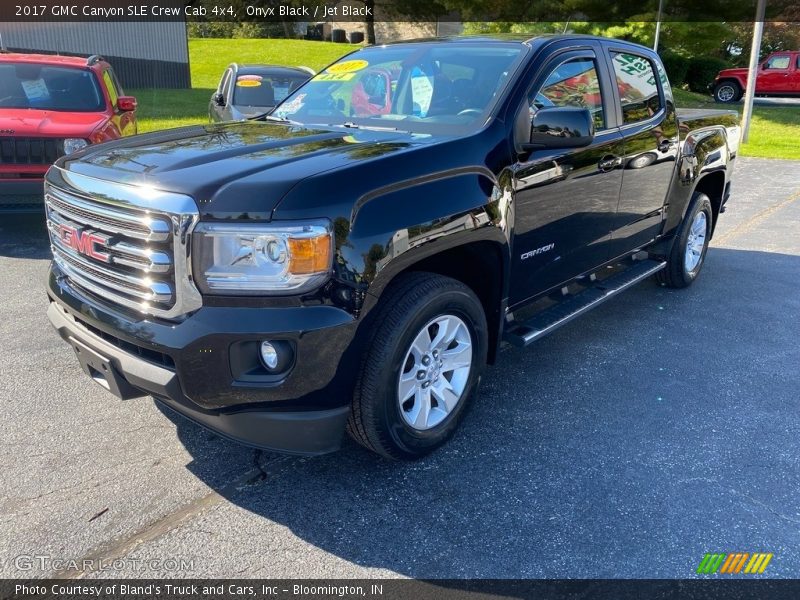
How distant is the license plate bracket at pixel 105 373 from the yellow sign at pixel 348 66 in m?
2.44

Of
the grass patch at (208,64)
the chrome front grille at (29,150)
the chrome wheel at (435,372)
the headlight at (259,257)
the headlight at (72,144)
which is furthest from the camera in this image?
the grass patch at (208,64)

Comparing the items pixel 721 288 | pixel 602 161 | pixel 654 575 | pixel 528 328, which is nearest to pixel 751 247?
pixel 721 288

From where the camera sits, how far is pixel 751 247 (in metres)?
7.41

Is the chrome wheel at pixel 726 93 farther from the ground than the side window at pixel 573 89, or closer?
farther from the ground

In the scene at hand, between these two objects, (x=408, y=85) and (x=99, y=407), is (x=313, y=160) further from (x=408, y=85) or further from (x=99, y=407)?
(x=99, y=407)

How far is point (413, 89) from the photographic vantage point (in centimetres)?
385

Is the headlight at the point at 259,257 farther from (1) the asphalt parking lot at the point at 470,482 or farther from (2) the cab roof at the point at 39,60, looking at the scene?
(2) the cab roof at the point at 39,60

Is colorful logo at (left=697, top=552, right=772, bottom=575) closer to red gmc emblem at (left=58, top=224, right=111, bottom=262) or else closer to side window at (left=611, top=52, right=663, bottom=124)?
red gmc emblem at (left=58, top=224, right=111, bottom=262)

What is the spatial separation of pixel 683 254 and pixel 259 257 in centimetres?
427

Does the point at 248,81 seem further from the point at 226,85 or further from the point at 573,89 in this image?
the point at 573,89

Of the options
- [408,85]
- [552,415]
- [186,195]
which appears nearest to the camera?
[186,195]

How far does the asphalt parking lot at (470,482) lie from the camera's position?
2568 millimetres

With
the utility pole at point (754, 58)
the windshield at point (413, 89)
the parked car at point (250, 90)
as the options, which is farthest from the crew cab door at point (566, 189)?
the utility pole at point (754, 58)

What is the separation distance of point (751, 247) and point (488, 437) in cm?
Result: 547
